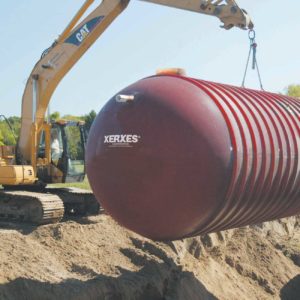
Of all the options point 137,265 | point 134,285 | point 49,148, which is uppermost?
point 49,148

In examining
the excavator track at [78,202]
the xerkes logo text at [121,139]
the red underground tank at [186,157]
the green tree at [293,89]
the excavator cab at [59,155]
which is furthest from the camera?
the green tree at [293,89]

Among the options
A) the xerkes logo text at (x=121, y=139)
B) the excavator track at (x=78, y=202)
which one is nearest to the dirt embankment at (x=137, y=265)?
the excavator track at (x=78, y=202)

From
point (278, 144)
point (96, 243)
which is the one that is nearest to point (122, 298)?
point (96, 243)

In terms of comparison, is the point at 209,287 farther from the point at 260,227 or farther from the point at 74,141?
the point at 74,141

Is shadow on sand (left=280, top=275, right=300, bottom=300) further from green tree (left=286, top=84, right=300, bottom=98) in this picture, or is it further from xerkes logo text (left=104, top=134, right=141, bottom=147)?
green tree (left=286, top=84, right=300, bottom=98)

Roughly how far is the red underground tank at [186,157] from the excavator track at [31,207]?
5137mm

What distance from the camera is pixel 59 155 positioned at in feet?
41.9

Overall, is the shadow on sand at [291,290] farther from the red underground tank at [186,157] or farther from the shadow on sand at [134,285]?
the red underground tank at [186,157]

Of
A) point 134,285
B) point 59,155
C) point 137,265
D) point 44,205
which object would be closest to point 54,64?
point 59,155

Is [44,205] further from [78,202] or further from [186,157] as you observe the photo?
[186,157]

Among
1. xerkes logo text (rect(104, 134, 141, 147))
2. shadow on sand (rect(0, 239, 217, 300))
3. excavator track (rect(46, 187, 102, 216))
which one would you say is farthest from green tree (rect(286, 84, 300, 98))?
xerkes logo text (rect(104, 134, 141, 147))

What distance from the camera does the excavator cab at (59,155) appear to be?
12.6 m

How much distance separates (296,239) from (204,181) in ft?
26.3

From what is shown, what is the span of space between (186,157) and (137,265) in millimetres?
4182
